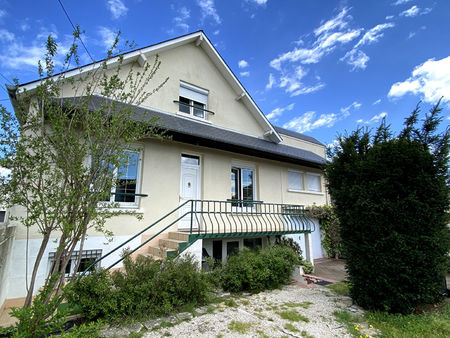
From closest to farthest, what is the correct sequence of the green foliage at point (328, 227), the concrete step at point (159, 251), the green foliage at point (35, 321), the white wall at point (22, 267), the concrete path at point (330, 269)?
1. the green foliage at point (35, 321)
2. the white wall at point (22, 267)
3. the concrete step at point (159, 251)
4. the concrete path at point (330, 269)
5. the green foliage at point (328, 227)

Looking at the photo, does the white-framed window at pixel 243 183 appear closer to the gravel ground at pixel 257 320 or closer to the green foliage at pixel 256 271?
A: the green foliage at pixel 256 271

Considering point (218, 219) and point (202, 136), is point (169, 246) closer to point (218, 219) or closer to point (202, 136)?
point (218, 219)

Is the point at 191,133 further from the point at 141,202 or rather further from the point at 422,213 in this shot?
the point at 422,213

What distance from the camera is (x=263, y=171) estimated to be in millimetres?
9305

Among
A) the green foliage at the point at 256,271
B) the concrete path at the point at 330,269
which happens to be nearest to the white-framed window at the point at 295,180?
the concrete path at the point at 330,269

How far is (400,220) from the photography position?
3857 millimetres

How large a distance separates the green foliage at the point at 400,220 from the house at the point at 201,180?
1800 millimetres

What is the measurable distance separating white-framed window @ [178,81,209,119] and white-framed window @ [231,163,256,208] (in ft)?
8.75

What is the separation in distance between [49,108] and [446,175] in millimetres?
6750

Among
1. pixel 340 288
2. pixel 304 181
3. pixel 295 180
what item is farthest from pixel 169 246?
pixel 304 181

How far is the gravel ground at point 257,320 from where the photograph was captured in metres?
3.26

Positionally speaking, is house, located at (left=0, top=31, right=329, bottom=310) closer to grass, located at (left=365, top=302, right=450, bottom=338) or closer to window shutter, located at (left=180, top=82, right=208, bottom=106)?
window shutter, located at (left=180, top=82, right=208, bottom=106)

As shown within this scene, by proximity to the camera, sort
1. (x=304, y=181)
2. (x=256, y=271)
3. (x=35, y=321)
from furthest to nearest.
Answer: (x=304, y=181), (x=256, y=271), (x=35, y=321)

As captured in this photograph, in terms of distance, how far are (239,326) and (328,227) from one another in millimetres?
8484
